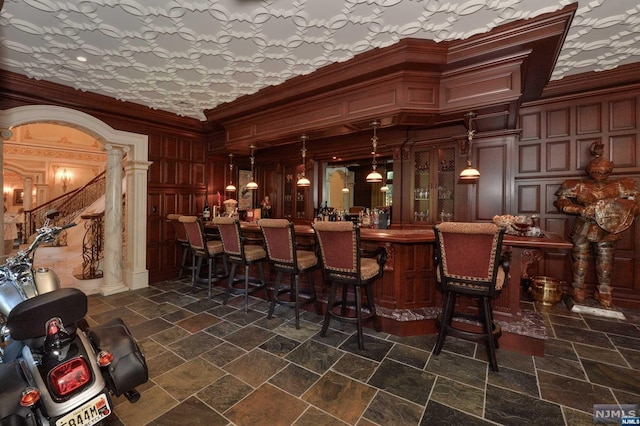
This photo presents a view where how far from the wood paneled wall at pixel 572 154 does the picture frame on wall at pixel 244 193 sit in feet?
16.9

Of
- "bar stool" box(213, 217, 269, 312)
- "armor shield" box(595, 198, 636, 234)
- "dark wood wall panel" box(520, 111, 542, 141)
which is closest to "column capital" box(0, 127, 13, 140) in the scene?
"bar stool" box(213, 217, 269, 312)

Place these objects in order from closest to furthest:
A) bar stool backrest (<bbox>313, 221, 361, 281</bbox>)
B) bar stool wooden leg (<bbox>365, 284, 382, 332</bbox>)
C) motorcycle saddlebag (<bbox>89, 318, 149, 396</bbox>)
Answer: motorcycle saddlebag (<bbox>89, 318, 149, 396</bbox>), bar stool backrest (<bbox>313, 221, 361, 281</bbox>), bar stool wooden leg (<bbox>365, 284, 382, 332</bbox>)

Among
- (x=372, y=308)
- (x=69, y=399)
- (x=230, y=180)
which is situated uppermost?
(x=230, y=180)

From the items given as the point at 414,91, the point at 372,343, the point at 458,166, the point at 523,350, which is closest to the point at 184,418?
the point at 372,343

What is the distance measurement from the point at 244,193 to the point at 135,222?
2.39 meters

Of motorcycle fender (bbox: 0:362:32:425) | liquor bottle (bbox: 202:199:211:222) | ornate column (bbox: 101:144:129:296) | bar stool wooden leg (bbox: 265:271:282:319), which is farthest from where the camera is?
liquor bottle (bbox: 202:199:211:222)

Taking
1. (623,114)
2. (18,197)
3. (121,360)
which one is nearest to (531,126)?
(623,114)

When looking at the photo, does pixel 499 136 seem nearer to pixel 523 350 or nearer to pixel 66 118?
pixel 523 350

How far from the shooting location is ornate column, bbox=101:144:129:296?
430cm

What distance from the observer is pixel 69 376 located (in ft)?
4.10

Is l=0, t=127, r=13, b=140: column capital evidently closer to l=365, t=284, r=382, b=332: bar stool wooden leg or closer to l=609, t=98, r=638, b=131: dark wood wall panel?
l=365, t=284, r=382, b=332: bar stool wooden leg

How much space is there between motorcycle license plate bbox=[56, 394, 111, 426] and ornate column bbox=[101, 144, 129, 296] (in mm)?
3651

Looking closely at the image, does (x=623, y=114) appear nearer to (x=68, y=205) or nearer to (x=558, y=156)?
(x=558, y=156)

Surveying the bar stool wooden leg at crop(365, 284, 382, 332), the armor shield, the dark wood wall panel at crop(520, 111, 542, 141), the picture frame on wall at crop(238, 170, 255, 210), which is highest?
the dark wood wall panel at crop(520, 111, 542, 141)
